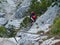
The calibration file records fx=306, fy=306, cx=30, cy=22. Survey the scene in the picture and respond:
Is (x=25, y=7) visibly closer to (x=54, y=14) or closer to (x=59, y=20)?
(x=54, y=14)

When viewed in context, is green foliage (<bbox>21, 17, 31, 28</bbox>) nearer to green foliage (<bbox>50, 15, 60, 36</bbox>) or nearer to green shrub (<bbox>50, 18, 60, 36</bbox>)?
green foliage (<bbox>50, 15, 60, 36</bbox>)

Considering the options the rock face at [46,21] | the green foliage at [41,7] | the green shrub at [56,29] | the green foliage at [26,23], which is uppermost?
the green foliage at [41,7]

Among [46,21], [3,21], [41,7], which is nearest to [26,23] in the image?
[41,7]

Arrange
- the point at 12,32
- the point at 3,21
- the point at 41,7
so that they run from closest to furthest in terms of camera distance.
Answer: the point at 12,32 → the point at 41,7 → the point at 3,21

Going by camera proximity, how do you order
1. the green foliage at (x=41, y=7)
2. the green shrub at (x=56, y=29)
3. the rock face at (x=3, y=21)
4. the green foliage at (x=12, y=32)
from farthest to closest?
the rock face at (x=3, y=21) → the green foliage at (x=41, y=7) → the green foliage at (x=12, y=32) → the green shrub at (x=56, y=29)

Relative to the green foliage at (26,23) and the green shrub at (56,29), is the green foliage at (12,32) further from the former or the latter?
the green shrub at (56,29)

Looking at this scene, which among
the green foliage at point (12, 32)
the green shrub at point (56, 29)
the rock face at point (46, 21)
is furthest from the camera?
the green foliage at point (12, 32)

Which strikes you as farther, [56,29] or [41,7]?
[41,7]

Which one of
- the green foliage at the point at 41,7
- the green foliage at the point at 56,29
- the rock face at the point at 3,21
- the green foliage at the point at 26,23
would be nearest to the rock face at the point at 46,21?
the green foliage at the point at 56,29

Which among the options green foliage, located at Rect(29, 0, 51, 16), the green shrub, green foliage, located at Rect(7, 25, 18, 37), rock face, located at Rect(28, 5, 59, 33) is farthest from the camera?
green foliage, located at Rect(29, 0, 51, 16)

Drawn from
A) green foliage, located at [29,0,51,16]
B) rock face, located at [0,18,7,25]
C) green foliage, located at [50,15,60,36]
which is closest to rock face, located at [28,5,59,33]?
green foliage, located at [50,15,60,36]

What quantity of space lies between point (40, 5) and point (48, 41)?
10.3m

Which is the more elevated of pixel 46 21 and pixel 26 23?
pixel 26 23

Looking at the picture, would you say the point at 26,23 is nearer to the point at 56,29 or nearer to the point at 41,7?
the point at 41,7
